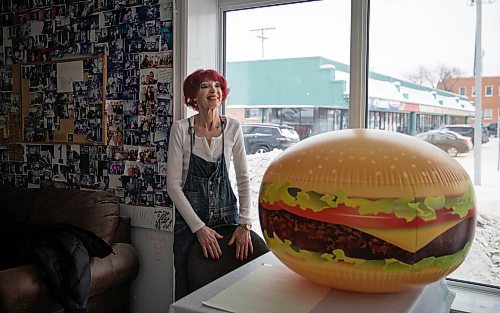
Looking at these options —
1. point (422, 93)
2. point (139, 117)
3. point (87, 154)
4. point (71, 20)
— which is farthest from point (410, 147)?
point (71, 20)

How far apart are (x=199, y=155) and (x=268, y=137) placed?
54cm

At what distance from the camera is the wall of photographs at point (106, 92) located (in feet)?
8.86

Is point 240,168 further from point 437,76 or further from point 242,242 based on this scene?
point 437,76

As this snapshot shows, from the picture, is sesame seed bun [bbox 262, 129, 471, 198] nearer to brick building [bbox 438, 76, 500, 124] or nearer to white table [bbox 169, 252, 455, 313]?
white table [bbox 169, 252, 455, 313]

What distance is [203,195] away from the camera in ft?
7.30

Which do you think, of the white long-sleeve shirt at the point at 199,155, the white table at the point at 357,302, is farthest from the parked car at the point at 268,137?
the white table at the point at 357,302

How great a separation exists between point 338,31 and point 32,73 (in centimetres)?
209

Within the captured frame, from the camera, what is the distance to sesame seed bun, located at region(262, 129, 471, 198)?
0.84 m

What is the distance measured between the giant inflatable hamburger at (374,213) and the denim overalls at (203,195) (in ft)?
4.23

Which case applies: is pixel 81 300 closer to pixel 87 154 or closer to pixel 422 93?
pixel 87 154

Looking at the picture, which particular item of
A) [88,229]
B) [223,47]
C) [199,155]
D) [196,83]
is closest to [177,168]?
[199,155]

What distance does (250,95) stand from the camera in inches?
106

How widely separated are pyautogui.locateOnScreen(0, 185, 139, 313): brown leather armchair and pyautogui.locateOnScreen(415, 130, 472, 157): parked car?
170 centimetres

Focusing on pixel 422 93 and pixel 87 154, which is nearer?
pixel 422 93
